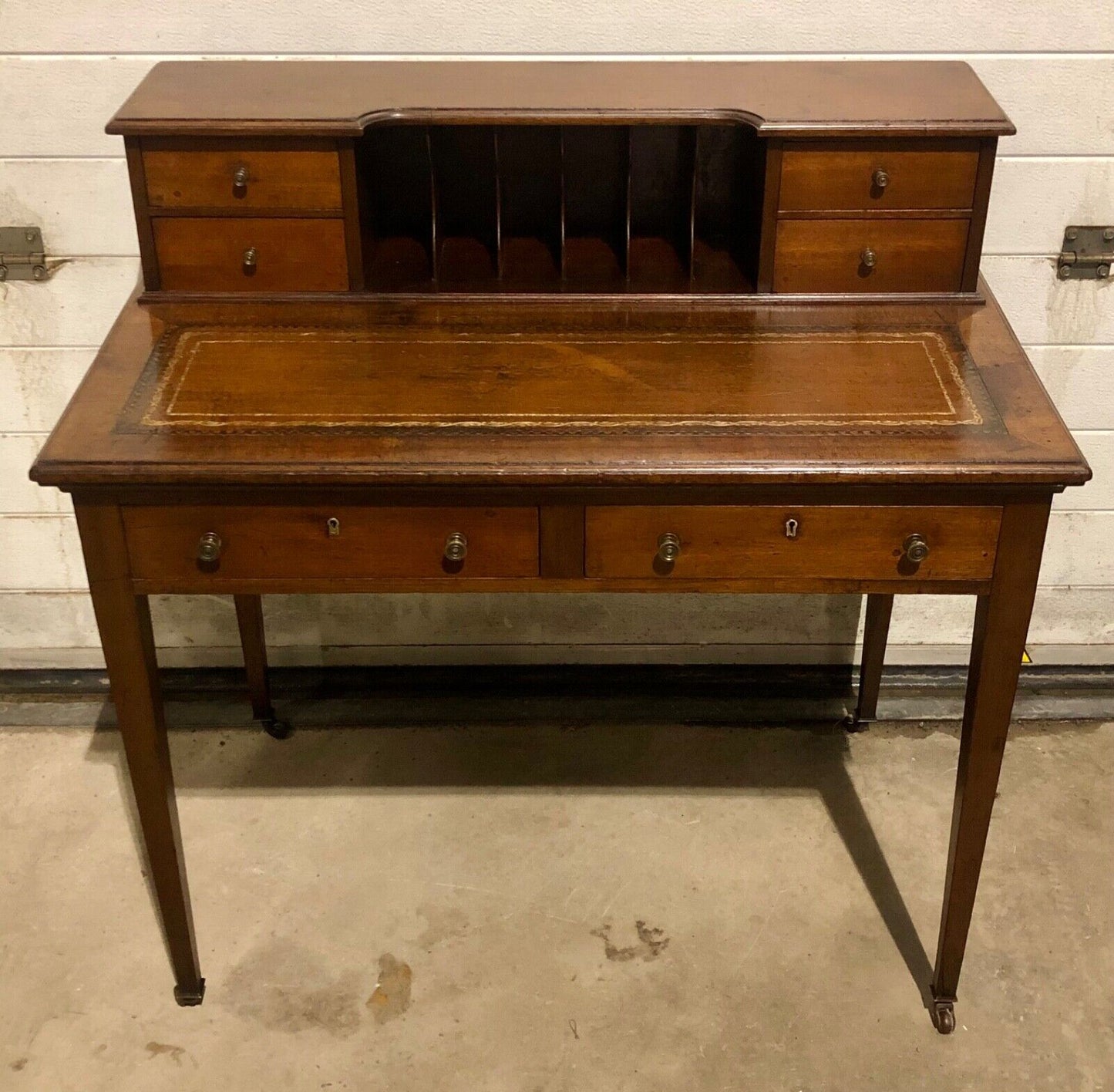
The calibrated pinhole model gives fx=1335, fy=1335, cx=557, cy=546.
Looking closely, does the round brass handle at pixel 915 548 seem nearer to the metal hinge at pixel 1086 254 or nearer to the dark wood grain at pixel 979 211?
the dark wood grain at pixel 979 211

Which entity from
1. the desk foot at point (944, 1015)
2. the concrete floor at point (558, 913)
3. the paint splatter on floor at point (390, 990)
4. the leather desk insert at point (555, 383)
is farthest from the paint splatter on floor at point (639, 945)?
the leather desk insert at point (555, 383)

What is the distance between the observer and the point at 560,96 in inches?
82.8

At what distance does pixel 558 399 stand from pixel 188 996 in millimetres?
1214

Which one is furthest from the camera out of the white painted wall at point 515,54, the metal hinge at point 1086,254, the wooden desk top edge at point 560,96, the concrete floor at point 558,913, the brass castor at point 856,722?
the brass castor at point 856,722

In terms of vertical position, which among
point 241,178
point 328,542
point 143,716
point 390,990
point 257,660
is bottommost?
point 390,990

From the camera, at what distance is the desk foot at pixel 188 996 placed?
88.9 inches

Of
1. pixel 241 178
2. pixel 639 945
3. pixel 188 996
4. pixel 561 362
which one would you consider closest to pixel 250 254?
pixel 241 178

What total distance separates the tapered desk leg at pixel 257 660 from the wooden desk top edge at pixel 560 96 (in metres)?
1.00

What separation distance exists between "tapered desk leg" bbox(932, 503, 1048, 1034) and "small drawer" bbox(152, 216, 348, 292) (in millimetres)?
1096

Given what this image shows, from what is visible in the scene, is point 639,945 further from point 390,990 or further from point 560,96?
point 560,96

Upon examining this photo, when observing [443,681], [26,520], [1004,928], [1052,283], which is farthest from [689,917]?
[26,520]

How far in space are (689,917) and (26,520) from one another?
1.58 metres

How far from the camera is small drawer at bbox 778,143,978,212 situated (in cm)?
204

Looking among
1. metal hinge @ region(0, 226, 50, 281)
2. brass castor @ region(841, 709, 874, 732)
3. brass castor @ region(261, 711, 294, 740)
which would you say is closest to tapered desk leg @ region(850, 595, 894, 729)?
brass castor @ region(841, 709, 874, 732)
